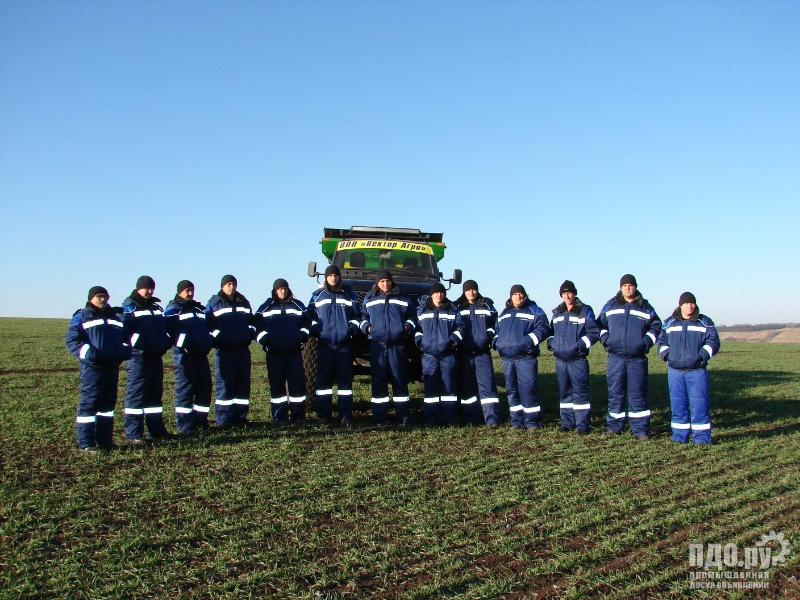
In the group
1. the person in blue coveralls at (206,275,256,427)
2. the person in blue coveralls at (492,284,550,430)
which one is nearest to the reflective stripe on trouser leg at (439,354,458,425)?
the person in blue coveralls at (492,284,550,430)

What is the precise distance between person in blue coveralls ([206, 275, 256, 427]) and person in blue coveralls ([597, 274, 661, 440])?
4337 millimetres

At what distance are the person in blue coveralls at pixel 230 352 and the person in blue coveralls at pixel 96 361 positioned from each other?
4.48 ft

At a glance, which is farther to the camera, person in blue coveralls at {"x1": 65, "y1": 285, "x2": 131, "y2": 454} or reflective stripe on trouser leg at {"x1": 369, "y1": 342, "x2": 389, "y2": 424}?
reflective stripe on trouser leg at {"x1": 369, "y1": 342, "x2": 389, "y2": 424}

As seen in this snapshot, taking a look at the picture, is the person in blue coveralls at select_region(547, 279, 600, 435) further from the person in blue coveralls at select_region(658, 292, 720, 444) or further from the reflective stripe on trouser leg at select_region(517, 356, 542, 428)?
→ the person in blue coveralls at select_region(658, 292, 720, 444)

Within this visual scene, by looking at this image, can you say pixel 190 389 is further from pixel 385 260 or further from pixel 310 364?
pixel 385 260

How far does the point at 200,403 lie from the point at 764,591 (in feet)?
19.8

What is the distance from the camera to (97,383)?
6270 millimetres

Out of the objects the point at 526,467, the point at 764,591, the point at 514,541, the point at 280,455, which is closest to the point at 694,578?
the point at 764,591

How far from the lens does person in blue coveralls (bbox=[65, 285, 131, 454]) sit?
6215 millimetres

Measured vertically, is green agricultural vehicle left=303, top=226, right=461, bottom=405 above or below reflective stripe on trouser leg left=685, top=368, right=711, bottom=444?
above

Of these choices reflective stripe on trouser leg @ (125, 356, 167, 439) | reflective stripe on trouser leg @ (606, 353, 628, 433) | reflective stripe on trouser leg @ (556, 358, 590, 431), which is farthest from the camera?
reflective stripe on trouser leg @ (556, 358, 590, 431)

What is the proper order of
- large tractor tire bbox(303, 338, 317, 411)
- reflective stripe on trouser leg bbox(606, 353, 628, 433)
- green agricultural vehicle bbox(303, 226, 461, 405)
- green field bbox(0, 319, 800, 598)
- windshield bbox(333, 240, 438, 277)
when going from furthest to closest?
windshield bbox(333, 240, 438, 277) → green agricultural vehicle bbox(303, 226, 461, 405) → large tractor tire bbox(303, 338, 317, 411) → reflective stripe on trouser leg bbox(606, 353, 628, 433) → green field bbox(0, 319, 800, 598)

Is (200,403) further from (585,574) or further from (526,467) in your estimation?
(585,574)

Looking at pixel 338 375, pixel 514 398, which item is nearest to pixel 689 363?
pixel 514 398
